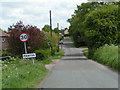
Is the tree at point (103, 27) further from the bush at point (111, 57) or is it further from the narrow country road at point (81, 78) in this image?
the narrow country road at point (81, 78)

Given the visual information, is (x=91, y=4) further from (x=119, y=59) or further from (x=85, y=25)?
(x=119, y=59)

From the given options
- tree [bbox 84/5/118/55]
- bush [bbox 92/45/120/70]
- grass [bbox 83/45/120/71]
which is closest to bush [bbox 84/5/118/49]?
tree [bbox 84/5/118/55]

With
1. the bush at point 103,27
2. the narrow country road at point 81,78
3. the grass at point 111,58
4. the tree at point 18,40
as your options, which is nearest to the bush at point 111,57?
the grass at point 111,58

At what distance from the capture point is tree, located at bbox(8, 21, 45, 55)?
27.5 m

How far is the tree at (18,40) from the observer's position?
27.5 meters

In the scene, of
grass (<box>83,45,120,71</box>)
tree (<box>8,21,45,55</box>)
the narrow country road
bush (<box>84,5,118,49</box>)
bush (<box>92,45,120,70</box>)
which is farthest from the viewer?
bush (<box>84,5,118,49</box>)

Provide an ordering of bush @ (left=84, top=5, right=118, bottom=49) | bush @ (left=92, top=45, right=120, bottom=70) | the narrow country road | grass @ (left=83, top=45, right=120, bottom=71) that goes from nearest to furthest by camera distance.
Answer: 1. the narrow country road
2. grass @ (left=83, top=45, right=120, bottom=71)
3. bush @ (left=92, top=45, right=120, bottom=70)
4. bush @ (left=84, top=5, right=118, bottom=49)

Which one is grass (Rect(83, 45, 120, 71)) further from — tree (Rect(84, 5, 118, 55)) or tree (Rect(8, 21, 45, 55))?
tree (Rect(8, 21, 45, 55))

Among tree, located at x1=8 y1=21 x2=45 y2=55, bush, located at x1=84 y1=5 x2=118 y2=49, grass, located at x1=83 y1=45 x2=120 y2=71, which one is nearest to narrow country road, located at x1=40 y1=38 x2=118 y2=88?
grass, located at x1=83 y1=45 x2=120 y2=71

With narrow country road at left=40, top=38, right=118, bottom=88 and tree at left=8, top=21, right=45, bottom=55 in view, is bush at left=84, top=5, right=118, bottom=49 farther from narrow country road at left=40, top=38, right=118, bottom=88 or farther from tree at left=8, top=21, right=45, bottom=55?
narrow country road at left=40, top=38, right=118, bottom=88

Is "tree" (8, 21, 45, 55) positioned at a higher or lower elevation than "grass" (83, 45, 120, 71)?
higher

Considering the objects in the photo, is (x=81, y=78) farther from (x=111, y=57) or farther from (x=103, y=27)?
(x=103, y=27)

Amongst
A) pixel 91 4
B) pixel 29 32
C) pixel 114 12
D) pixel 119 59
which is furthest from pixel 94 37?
pixel 91 4

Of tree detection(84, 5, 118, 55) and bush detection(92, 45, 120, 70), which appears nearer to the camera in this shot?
bush detection(92, 45, 120, 70)
